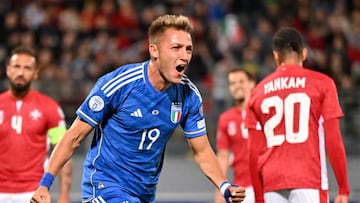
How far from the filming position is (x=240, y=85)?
31.1ft

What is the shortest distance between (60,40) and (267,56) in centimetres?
411

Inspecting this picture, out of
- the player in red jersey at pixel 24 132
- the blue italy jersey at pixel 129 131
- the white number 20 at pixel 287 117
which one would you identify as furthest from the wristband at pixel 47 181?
the player in red jersey at pixel 24 132

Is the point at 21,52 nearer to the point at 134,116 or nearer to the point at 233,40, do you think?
the point at 134,116

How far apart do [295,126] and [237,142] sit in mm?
2847

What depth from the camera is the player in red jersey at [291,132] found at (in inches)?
261

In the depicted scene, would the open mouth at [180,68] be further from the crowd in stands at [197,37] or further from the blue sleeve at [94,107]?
the crowd in stands at [197,37]

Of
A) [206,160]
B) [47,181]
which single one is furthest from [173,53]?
[47,181]

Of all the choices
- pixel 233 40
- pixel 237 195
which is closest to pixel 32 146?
pixel 237 195

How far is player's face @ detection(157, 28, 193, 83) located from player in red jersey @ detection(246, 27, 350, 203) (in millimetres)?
1095

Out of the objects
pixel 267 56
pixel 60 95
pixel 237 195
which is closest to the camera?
pixel 237 195

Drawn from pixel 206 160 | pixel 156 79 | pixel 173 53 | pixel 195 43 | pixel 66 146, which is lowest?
pixel 206 160

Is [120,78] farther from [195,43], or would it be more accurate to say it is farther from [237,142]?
[195,43]

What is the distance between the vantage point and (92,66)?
55.0 feet

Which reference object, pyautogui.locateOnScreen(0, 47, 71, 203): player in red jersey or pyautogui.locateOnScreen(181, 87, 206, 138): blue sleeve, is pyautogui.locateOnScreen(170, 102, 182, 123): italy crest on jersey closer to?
pyautogui.locateOnScreen(181, 87, 206, 138): blue sleeve
